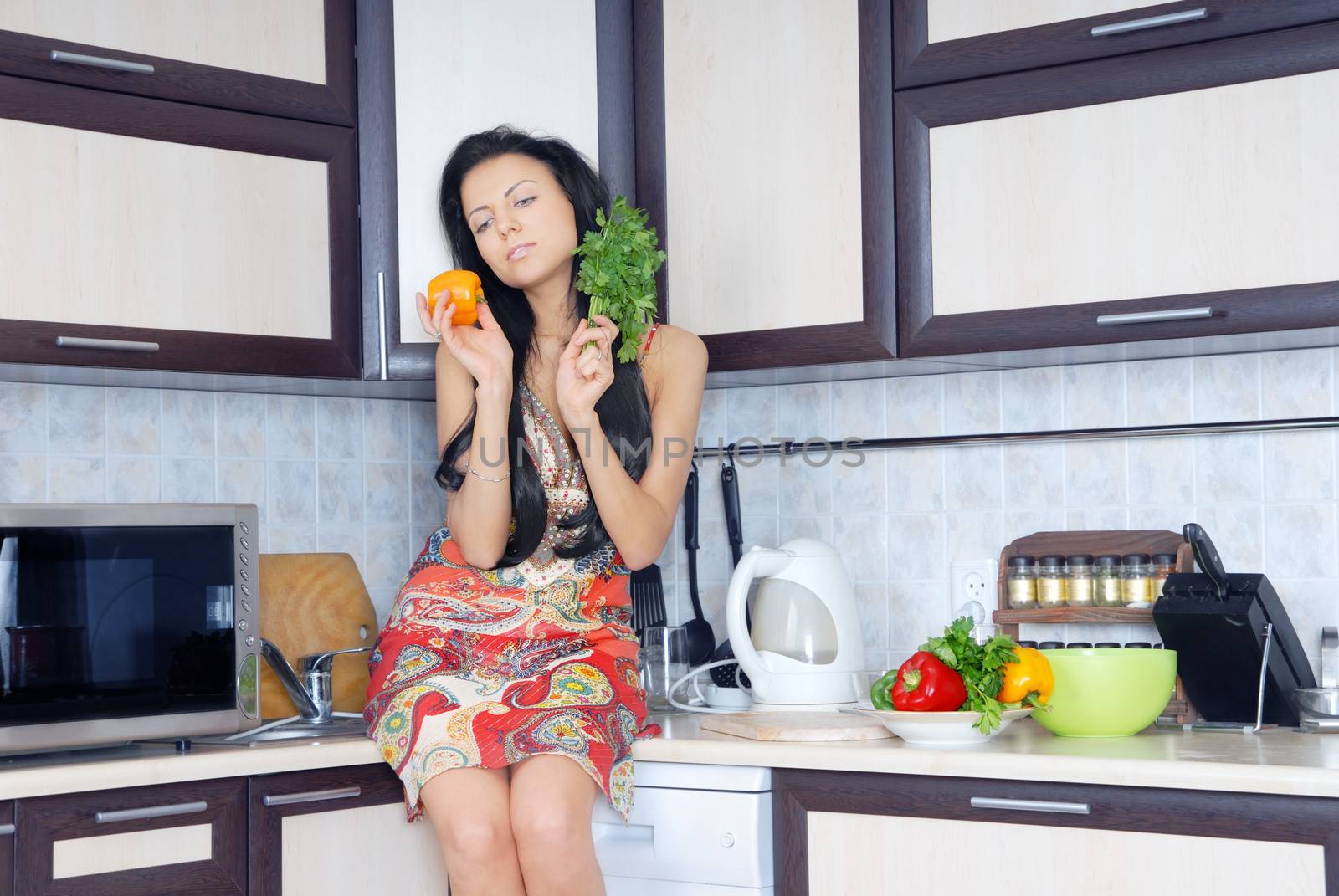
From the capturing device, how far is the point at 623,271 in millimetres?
2002

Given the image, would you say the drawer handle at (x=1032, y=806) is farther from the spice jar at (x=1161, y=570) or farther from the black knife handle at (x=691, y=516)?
the black knife handle at (x=691, y=516)

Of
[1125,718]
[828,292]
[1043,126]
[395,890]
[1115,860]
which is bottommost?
[395,890]

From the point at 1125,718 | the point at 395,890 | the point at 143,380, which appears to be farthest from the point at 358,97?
the point at 1125,718

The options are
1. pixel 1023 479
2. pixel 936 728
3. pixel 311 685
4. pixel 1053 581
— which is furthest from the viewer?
pixel 1023 479

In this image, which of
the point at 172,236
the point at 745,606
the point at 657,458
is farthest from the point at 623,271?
the point at 172,236

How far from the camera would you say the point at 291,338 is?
6.88 ft

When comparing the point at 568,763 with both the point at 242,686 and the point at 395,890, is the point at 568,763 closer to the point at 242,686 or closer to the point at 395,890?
the point at 395,890

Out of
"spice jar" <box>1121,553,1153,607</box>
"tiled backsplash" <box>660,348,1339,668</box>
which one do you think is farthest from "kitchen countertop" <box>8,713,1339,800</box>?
"tiled backsplash" <box>660,348,1339,668</box>

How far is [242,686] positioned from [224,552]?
0.60ft

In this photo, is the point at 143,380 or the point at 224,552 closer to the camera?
the point at 224,552

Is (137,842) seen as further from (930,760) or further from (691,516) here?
(691,516)

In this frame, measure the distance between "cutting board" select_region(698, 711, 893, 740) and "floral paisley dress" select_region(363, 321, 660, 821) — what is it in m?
0.11

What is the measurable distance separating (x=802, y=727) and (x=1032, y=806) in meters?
0.32

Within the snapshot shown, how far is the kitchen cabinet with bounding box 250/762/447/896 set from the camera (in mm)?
1802
